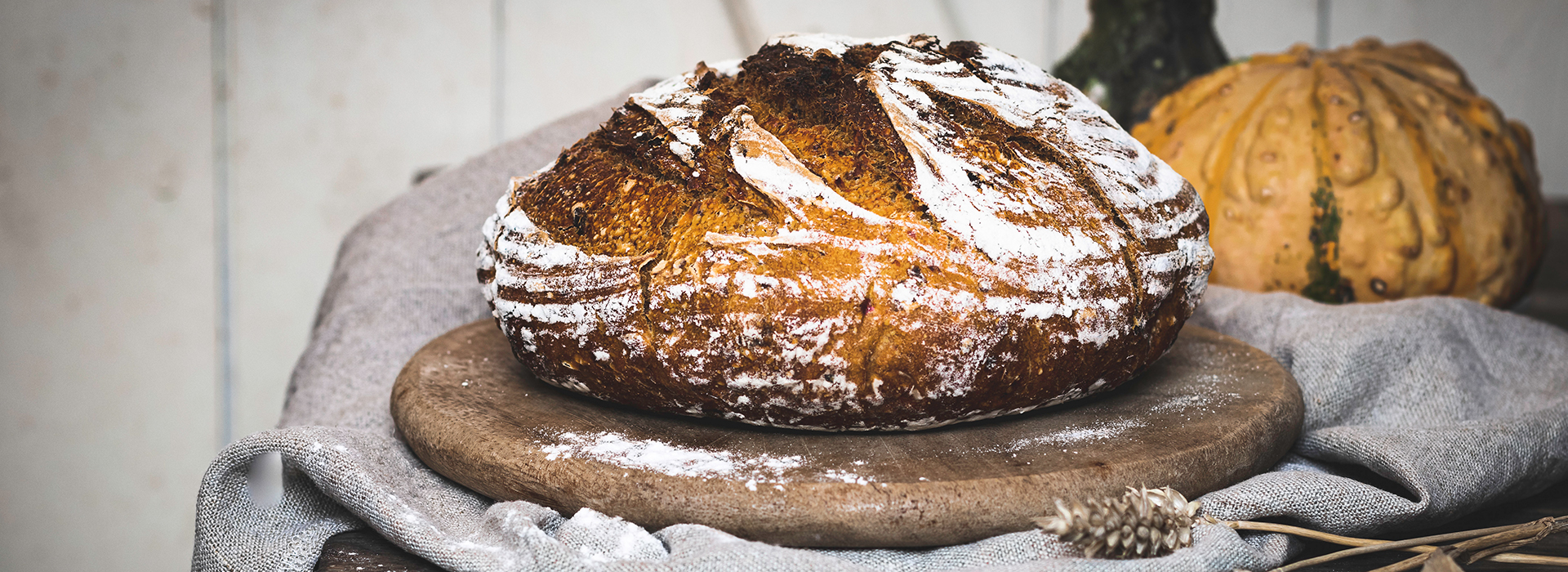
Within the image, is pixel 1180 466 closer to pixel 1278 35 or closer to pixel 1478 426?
pixel 1478 426

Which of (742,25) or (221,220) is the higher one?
(742,25)

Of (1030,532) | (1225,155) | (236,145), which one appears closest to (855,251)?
(1030,532)

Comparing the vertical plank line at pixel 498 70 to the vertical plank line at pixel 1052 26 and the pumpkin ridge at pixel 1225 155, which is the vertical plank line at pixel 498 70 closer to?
the vertical plank line at pixel 1052 26

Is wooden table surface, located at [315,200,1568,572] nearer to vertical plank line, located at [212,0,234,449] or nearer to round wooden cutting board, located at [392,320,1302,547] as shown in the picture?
round wooden cutting board, located at [392,320,1302,547]

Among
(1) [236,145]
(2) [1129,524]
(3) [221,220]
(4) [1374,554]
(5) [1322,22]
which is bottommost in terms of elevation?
(3) [221,220]

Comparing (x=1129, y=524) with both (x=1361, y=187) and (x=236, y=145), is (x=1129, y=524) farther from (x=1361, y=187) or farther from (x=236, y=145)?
(x=236, y=145)

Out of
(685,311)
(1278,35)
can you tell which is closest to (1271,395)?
(685,311)

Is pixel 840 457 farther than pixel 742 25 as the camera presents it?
No
